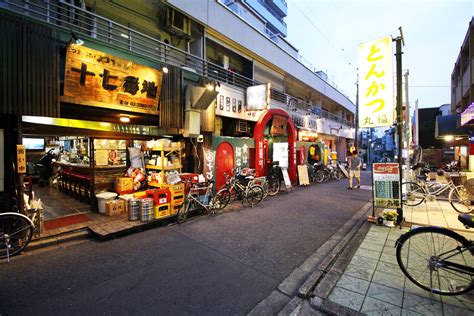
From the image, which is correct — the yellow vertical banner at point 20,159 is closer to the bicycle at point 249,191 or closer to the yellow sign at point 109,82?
the yellow sign at point 109,82

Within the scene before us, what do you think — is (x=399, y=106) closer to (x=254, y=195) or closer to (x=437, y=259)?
(x=437, y=259)

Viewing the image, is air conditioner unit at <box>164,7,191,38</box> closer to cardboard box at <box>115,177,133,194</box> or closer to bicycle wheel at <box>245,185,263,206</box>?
cardboard box at <box>115,177,133,194</box>

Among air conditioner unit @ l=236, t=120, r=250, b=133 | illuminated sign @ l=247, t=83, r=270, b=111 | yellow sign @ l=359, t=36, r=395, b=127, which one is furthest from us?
air conditioner unit @ l=236, t=120, r=250, b=133

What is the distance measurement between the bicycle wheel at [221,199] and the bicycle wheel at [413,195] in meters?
7.68

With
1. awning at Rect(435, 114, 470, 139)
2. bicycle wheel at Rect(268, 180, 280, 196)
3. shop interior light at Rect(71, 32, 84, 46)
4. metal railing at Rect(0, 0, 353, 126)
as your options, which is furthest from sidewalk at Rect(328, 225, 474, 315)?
awning at Rect(435, 114, 470, 139)

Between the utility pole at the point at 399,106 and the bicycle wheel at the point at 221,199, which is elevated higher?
the utility pole at the point at 399,106

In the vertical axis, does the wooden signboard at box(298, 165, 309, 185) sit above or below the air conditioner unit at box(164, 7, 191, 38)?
below

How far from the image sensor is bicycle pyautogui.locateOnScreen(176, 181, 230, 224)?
26.2 feet

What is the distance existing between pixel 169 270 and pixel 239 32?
1445 cm

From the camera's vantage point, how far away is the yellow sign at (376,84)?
734 centimetres

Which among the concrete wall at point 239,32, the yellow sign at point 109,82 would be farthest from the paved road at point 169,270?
the concrete wall at point 239,32

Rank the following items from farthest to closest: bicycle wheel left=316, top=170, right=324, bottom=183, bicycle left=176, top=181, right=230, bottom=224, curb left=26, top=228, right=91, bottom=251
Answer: bicycle wheel left=316, top=170, right=324, bottom=183 < bicycle left=176, top=181, right=230, bottom=224 < curb left=26, top=228, right=91, bottom=251

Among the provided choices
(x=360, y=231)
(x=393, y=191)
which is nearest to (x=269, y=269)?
(x=360, y=231)

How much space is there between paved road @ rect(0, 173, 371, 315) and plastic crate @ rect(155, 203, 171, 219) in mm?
632
